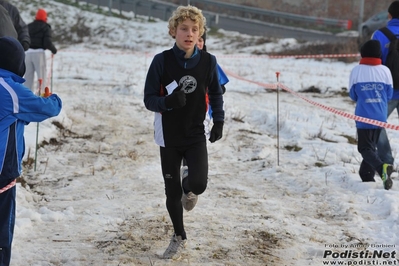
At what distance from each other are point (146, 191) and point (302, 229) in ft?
6.28

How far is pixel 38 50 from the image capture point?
32.9ft

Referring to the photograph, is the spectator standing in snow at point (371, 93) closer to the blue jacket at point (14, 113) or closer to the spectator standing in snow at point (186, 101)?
the spectator standing in snow at point (186, 101)

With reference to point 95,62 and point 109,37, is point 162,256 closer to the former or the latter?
point 95,62

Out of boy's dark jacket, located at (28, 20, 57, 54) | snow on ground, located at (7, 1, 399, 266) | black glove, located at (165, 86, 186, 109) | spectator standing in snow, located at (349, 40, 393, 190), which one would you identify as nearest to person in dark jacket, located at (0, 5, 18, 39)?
snow on ground, located at (7, 1, 399, 266)

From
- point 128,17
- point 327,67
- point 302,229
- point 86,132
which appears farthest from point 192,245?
point 128,17

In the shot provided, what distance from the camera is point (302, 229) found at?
4.94 metres

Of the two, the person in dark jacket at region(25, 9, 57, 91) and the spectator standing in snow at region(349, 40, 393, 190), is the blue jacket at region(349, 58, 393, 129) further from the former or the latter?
the person in dark jacket at region(25, 9, 57, 91)

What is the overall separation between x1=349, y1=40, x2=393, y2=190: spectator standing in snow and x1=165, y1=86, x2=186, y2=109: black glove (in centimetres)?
302

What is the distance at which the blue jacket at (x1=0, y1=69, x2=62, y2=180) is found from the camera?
3484 mm

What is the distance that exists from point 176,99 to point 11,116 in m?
1.12

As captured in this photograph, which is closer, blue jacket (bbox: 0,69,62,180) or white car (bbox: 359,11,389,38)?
blue jacket (bbox: 0,69,62,180)

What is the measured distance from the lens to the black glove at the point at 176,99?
150 inches

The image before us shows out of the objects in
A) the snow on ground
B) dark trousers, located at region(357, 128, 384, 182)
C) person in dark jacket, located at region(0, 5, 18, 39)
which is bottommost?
the snow on ground

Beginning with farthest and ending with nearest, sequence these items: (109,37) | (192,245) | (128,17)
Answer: (128,17) → (109,37) → (192,245)
